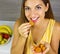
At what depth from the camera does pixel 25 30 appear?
46.2 inches

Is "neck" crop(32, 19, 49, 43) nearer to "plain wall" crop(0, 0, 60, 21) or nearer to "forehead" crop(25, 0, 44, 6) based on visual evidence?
"forehead" crop(25, 0, 44, 6)

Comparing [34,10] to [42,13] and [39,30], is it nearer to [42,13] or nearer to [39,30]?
[42,13]

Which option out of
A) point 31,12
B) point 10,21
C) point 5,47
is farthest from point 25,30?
point 10,21

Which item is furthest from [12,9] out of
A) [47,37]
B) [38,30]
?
[47,37]

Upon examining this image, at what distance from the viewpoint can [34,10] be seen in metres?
1.26

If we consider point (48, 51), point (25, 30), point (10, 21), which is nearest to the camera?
point (25, 30)

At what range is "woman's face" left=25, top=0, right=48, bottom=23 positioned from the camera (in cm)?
126

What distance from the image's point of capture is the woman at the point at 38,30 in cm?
127

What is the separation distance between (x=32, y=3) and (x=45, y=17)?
15 centimetres

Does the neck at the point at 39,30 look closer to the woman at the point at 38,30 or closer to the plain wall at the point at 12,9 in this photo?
the woman at the point at 38,30

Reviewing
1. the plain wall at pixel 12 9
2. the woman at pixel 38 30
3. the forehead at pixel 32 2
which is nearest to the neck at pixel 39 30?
the woman at pixel 38 30

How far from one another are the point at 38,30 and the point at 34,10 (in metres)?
0.19

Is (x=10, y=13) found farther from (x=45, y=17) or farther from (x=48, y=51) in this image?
(x=48, y=51)

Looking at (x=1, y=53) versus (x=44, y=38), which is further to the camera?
(x=1, y=53)
